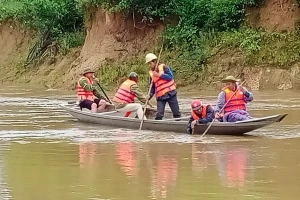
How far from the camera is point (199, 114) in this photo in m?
13.7

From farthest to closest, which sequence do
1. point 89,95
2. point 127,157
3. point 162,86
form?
point 89,95 → point 162,86 → point 127,157

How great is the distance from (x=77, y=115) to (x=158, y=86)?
251cm

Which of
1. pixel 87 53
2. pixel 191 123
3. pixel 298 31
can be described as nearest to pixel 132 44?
pixel 87 53

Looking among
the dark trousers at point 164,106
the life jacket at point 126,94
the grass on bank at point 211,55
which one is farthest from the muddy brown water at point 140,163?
the grass on bank at point 211,55

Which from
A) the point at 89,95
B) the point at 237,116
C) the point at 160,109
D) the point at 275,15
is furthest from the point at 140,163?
the point at 275,15

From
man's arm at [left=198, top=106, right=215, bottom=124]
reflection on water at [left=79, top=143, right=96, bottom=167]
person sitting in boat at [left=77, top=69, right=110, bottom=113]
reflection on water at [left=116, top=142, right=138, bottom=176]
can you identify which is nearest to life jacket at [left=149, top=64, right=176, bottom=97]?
man's arm at [left=198, top=106, right=215, bottom=124]

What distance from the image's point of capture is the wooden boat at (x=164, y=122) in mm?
13102

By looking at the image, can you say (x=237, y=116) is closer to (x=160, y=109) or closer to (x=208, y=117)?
(x=208, y=117)

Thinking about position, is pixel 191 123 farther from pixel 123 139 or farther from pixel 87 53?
pixel 87 53

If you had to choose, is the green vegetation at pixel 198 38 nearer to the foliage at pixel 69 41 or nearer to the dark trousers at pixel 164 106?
the foliage at pixel 69 41

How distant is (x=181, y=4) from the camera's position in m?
28.0

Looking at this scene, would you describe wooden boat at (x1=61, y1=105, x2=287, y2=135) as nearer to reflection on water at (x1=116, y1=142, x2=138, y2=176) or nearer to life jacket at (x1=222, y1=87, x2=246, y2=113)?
life jacket at (x1=222, y1=87, x2=246, y2=113)

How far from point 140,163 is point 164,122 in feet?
12.2

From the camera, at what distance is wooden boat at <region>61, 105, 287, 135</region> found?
516 inches
